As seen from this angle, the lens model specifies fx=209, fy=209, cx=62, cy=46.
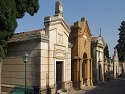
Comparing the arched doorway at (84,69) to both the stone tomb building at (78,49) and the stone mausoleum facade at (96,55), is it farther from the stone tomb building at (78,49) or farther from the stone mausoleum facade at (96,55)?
the stone mausoleum facade at (96,55)

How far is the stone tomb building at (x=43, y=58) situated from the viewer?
14.1 m

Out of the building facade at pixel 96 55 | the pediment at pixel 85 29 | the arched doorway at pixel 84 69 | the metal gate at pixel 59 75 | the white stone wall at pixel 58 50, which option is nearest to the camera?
the white stone wall at pixel 58 50

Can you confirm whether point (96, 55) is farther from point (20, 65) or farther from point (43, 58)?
point (20, 65)

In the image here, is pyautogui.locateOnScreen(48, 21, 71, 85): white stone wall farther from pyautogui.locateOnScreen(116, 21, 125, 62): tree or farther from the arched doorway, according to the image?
pyautogui.locateOnScreen(116, 21, 125, 62): tree

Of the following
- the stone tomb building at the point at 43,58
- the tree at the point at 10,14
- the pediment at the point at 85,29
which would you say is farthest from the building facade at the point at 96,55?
the tree at the point at 10,14

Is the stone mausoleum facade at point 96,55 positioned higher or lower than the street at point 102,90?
higher

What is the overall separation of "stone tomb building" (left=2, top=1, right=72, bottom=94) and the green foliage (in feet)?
5.40

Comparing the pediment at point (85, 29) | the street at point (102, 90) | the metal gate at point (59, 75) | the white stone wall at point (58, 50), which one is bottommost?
the street at point (102, 90)

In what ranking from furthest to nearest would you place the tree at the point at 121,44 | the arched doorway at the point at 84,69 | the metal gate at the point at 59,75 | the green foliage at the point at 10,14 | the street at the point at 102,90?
the tree at the point at 121,44 < the arched doorway at the point at 84,69 < the street at the point at 102,90 < the metal gate at the point at 59,75 < the green foliage at the point at 10,14

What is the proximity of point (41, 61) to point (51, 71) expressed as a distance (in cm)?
134

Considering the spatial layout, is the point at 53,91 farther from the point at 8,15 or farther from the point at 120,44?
the point at 120,44

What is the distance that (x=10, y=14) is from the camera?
12.2 m

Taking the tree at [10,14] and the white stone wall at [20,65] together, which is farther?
the white stone wall at [20,65]

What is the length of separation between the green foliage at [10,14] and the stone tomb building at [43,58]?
1.65 metres
